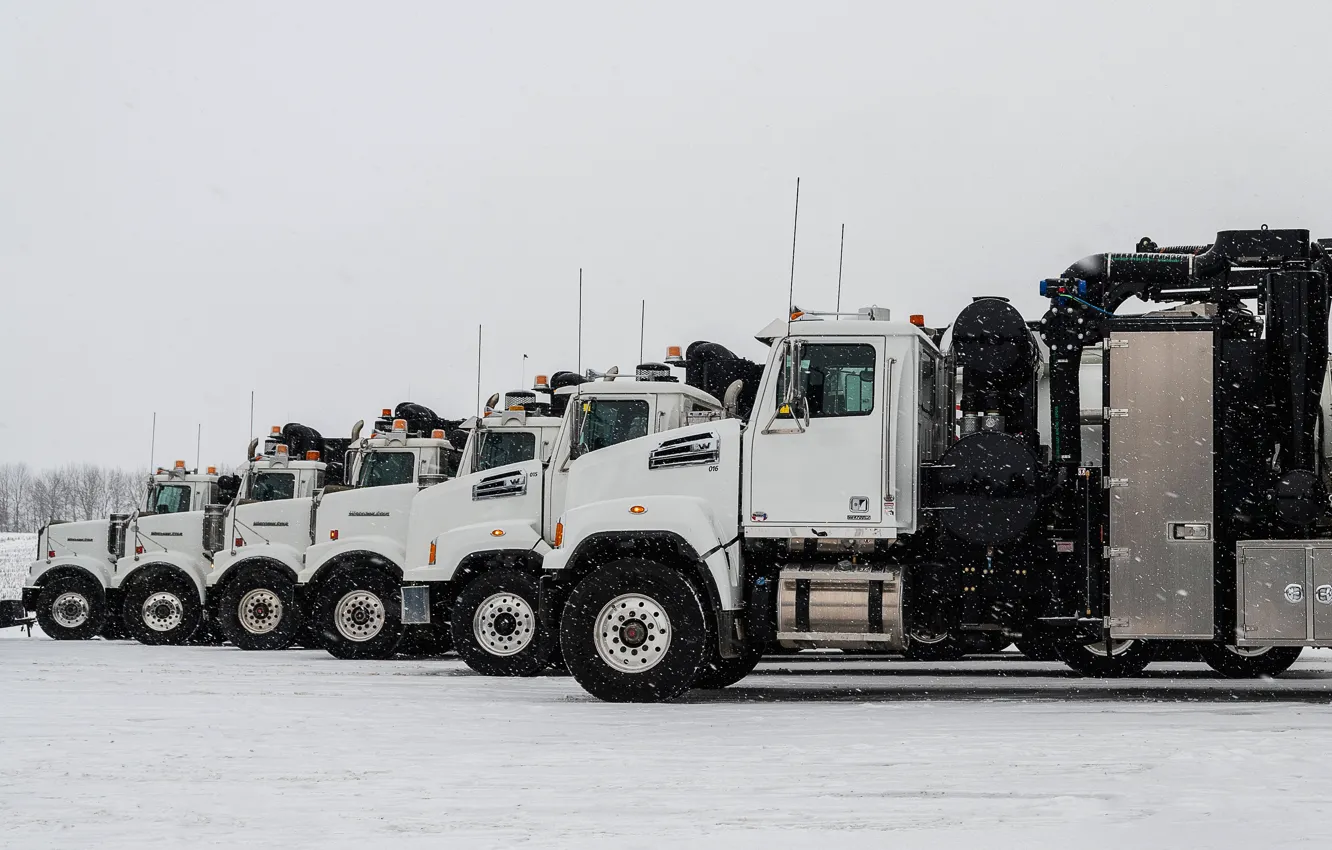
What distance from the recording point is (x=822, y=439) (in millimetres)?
11914

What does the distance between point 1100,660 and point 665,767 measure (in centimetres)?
857

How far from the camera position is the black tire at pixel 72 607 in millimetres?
24938

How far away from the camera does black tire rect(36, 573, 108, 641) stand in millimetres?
24938

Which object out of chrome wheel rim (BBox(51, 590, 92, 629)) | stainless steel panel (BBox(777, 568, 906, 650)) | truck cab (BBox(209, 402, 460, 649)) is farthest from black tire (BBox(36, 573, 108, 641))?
stainless steel panel (BBox(777, 568, 906, 650))

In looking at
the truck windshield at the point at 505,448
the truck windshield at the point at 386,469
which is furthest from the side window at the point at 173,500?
the truck windshield at the point at 505,448

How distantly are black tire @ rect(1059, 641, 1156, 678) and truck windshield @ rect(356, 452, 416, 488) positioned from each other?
8.96 meters

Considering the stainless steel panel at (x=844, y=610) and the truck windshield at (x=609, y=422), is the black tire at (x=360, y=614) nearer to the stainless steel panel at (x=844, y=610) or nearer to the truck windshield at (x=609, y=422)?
the truck windshield at (x=609, y=422)

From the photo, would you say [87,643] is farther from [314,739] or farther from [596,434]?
[314,739]

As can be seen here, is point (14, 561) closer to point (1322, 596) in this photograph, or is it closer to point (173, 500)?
point (173, 500)

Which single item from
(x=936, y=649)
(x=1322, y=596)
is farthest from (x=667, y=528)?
(x=936, y=649)

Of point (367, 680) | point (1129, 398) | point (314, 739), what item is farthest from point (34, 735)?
point (1129, 398)

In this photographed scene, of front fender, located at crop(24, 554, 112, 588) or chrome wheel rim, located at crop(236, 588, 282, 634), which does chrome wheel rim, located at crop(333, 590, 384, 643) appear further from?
front fender, located at crop(24, 554, 112, 588)

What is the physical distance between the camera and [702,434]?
488 inches

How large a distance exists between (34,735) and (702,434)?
5.59 m
